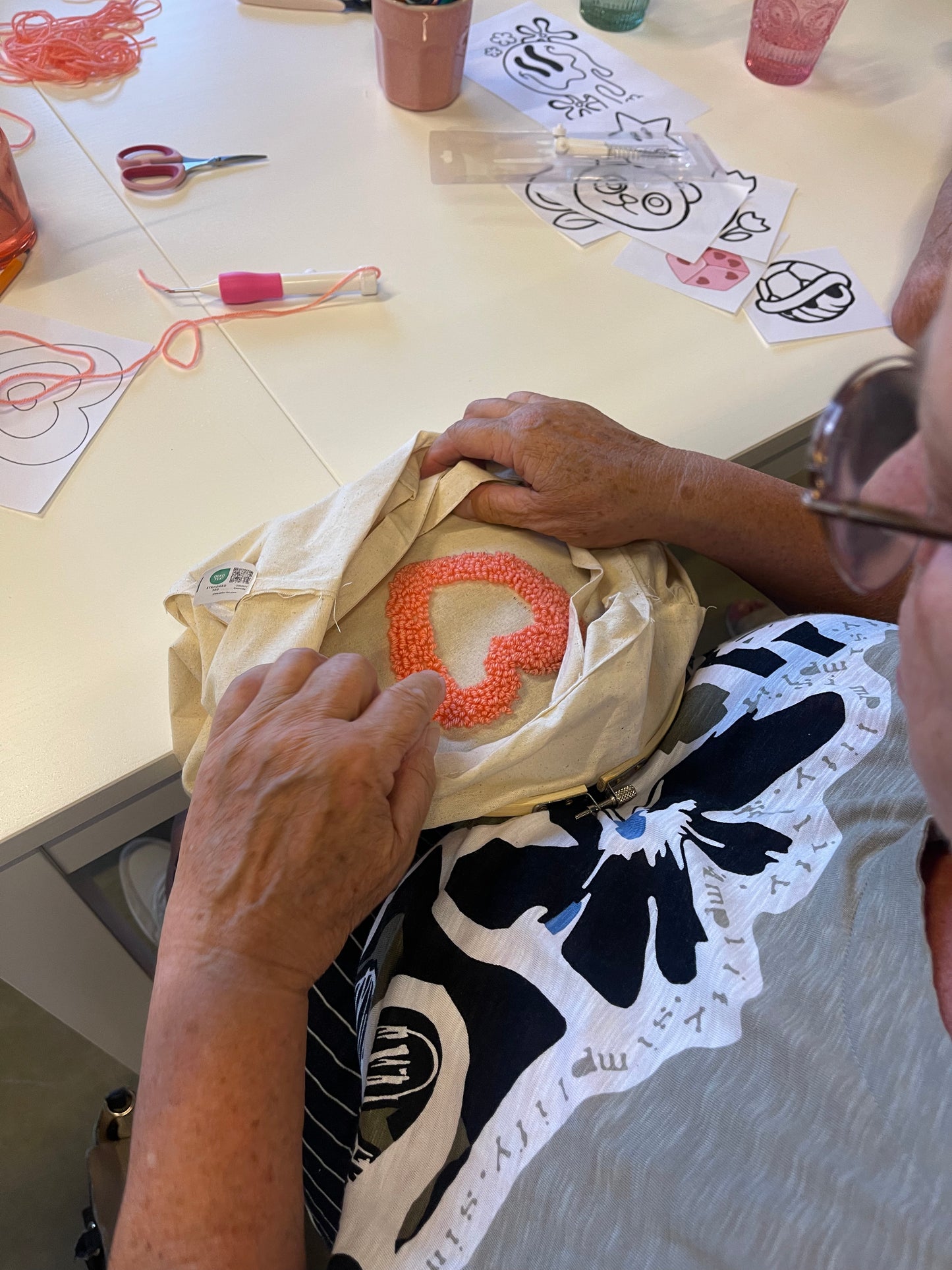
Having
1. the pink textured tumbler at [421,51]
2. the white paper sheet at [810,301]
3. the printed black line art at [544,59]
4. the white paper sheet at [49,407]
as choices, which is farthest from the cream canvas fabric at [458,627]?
the printed black line art at [544,59]

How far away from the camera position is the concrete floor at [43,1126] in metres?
1.14

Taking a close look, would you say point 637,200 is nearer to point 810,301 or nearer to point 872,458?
point 810,301

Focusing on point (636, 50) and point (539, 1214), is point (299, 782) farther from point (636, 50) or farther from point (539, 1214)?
point (636, 50)

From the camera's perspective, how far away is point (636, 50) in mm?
1221

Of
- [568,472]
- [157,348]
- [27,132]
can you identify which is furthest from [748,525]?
[27,132]

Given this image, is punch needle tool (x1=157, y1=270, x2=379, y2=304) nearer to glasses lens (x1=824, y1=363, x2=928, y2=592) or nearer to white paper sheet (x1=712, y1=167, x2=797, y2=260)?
white paper sheet (x1=712, y1=167, x2=797, y2=260)

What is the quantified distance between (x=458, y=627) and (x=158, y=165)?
28.8 inches

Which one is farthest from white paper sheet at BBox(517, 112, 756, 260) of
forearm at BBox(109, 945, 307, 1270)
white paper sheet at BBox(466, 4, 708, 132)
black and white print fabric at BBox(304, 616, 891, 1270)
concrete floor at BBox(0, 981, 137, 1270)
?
concrete floor at BBox(0, 981, 137, 1270)

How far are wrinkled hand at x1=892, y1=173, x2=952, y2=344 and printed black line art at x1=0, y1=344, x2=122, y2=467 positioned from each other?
0.83 metres

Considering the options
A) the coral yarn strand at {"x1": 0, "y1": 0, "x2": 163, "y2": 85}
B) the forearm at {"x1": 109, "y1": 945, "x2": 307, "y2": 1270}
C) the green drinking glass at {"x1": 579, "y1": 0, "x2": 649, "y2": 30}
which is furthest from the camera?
the green drinking glass at {"x1": 579, "y1": 0, "x2": 649, "y2": 30}

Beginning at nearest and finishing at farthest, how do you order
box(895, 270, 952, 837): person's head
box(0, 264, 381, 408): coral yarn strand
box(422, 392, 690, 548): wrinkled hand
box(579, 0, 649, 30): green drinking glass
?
box(895, 270, 952, 837): person's head, box(422, 392, 690, 548): wrinkled hand, box(0, 264, 381, 408): coral yarn strand, box(579, 0, 649, 30): green drinking glass

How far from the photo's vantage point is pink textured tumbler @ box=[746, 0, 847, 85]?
3.75 feet

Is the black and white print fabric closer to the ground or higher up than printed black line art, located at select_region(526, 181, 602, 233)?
closer to the ground

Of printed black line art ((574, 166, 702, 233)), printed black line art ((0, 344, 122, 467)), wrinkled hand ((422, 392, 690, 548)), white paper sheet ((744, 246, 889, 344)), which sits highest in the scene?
printed black line art ((574, 166, 702, 233))
